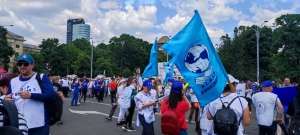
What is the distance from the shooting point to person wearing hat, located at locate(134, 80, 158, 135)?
10281 mm

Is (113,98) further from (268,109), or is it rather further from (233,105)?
(233,105)

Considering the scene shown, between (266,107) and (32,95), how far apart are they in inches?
218

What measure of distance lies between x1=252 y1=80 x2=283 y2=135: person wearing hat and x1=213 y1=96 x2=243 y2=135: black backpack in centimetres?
325

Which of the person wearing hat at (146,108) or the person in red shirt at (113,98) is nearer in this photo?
the person wearing hat at (146,108)

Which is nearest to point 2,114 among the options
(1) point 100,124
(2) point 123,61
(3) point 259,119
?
(3) point 259,119

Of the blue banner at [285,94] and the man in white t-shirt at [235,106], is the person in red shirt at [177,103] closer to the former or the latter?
the man in white t-shirt at [235,106]

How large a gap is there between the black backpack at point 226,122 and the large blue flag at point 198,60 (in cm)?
88

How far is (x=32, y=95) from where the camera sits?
5.17 meters

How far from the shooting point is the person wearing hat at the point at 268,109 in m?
9.39

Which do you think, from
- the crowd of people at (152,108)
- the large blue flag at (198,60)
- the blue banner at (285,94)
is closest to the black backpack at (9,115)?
the crowd of people at (152,108)

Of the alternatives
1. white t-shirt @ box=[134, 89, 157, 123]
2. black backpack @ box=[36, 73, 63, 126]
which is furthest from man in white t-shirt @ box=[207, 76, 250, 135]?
white t-shirt @ box=[134, 89, 157, 123]

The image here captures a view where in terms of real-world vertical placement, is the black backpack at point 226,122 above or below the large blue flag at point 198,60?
below

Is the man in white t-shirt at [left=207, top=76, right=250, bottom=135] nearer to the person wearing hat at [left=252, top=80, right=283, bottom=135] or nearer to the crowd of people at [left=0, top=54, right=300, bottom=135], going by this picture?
the crowd of people at [left=0, top=54, right=300, bottom=135]

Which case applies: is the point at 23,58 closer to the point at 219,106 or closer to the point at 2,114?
the point at 2,114
